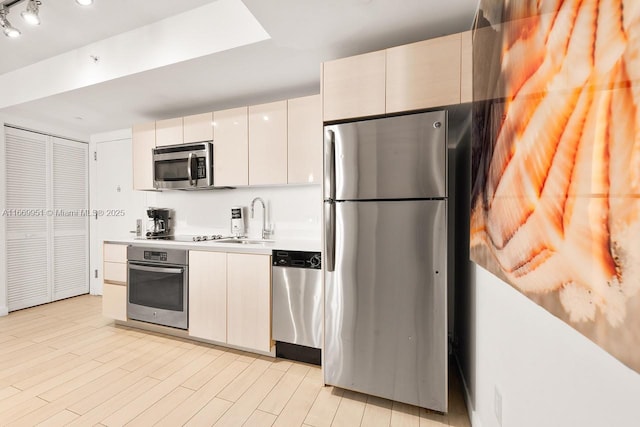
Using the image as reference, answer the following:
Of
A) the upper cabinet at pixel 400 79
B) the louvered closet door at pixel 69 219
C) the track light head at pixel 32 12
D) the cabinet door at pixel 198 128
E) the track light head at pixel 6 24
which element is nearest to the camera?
the upper cabinet at pixel 400 79

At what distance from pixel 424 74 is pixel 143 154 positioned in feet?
10.1

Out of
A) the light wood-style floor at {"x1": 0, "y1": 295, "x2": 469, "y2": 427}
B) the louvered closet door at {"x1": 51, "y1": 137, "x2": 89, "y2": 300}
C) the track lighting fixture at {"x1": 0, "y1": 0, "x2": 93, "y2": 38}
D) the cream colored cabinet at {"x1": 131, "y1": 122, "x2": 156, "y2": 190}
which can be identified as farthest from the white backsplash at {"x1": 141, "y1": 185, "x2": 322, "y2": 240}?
the track lighting fixture at {"x1": 0, "y1": 0, "x2": 93, "y2": 38}

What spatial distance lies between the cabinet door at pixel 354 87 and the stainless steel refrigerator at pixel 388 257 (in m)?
0.10

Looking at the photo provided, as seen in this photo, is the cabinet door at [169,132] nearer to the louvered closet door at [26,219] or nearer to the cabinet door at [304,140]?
the cabinet door at [304,140]

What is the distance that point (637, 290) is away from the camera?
34 centimetres

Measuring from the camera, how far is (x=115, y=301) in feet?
9.77

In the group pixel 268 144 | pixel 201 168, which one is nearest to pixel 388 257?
pixel 268 144

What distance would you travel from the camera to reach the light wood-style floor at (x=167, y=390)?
64.3 inches

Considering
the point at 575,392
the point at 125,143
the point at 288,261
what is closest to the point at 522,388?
the point at 575,392

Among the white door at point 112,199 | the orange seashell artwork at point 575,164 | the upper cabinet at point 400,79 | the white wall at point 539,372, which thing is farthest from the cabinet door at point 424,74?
the white door at point 112,199

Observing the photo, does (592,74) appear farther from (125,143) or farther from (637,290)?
(125,143)

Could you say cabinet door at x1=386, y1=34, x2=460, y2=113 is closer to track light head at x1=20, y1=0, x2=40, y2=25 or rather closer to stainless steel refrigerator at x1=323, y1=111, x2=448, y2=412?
stainless steel refrigerator at x1=323, y1=111, x2=448, y2=412

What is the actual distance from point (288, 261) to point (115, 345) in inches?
73.9

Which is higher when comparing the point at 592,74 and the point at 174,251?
the point at 592,74
